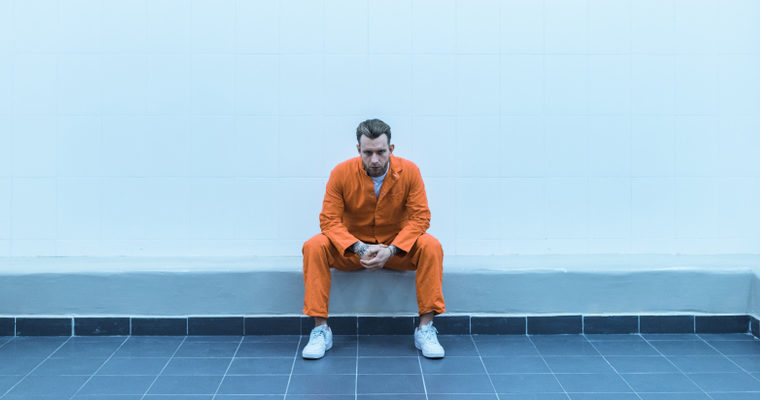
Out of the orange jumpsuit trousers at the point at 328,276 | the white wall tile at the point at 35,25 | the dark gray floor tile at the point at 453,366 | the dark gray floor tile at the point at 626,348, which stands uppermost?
the white wall tile at the point at 35,25

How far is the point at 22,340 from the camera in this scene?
2.61m

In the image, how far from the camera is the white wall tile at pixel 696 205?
9.95 feet

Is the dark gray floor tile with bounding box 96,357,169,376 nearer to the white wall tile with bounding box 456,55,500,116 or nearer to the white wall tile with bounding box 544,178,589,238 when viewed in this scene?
the white wall tile with bounding box 456,55,500,116

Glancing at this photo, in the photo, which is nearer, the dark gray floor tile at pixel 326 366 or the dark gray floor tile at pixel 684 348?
the dark gray floor tile at pixel 326 366

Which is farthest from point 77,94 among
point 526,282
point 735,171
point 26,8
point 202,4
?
point 735,171

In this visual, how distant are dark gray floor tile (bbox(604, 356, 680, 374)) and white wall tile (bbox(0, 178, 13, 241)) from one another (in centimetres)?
301

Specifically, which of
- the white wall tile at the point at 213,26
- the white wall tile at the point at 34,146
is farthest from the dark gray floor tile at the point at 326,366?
the white wall tile at the point at 34,146

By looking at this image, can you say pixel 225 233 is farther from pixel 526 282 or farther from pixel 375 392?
pixel 526 282

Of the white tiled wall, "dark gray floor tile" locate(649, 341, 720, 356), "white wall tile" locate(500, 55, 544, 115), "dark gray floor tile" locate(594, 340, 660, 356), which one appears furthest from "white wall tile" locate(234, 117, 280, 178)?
"dark gray floor tile" locate(649, 341, 720, 356)

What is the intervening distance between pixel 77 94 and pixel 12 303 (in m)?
1.09

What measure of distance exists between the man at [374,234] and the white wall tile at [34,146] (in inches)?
60.0

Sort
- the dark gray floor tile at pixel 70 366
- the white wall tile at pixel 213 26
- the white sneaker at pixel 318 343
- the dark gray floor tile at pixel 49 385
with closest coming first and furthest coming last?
the dark gray floor tile at pixel 49 385
the dark gray floor tile at pixel 70 366
the white sneaker at pixel 318 343
the white wall tile at pixel 213 26

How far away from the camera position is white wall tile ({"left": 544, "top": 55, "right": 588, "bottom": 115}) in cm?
297

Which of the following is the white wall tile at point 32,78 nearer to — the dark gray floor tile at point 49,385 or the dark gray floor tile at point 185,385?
the dark gray floor tile at point 49,385
